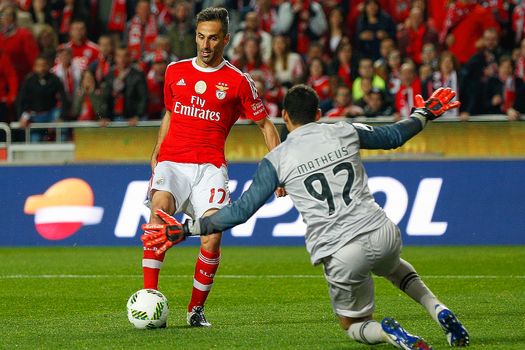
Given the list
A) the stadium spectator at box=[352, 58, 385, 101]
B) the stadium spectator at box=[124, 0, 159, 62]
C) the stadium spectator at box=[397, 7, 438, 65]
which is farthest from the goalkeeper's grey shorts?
the stadium spectator at box=[124, 0, 159, 62]

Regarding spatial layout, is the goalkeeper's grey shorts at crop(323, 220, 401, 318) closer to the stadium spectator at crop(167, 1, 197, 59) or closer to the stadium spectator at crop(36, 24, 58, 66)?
the stadium spectator at crop(167, 1, 197, 59)

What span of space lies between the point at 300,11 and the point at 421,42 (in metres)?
2.10

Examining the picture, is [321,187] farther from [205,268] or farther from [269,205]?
[269,205]

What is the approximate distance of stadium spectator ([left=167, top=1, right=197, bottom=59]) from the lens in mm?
19328

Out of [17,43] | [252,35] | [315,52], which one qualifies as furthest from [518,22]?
[17,43]

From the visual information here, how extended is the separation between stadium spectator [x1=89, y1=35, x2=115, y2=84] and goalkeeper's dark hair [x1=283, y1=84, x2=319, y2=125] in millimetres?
12392

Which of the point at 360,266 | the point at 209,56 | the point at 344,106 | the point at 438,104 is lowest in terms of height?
the point at 344,106

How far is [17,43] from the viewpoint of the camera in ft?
63.9

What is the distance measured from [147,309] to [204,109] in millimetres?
1617

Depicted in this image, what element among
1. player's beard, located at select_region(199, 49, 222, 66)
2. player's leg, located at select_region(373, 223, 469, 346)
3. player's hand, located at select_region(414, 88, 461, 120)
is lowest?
player's leg, located at select_region(373, 223, 469, 346)

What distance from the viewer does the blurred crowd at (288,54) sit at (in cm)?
1739

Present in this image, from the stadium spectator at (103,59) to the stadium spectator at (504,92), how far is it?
238 inches

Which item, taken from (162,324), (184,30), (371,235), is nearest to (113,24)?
(184,30)

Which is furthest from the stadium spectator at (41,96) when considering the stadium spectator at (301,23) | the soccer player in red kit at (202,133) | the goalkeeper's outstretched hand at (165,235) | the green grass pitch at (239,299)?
the goalkeeper's outstretched hand at (165,235)
